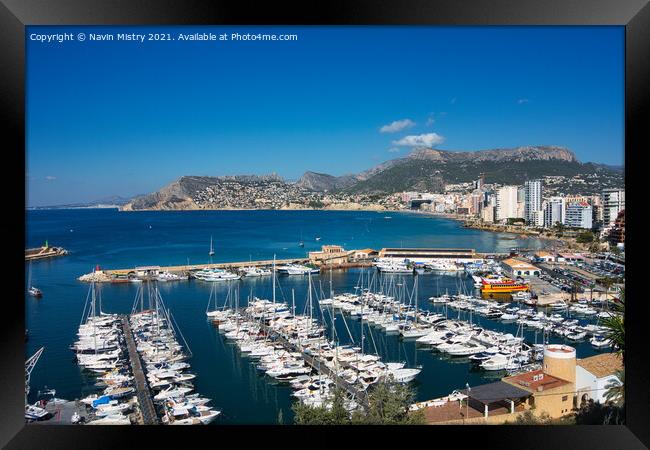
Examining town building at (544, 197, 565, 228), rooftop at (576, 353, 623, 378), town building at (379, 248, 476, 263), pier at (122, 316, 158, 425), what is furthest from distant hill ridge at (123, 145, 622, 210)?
rooftop at (576, 353, 623, 378)

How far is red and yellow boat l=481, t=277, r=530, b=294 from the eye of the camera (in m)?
8.17

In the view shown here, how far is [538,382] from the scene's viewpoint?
3.75 m

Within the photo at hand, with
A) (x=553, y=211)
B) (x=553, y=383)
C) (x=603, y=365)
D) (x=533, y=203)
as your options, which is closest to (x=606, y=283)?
(x=553, y=211)

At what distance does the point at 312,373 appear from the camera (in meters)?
6.07

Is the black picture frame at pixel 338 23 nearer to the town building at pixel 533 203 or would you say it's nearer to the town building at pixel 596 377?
the town building at pixel 596 377

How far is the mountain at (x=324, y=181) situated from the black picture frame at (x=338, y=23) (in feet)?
9.56

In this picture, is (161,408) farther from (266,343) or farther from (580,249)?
(580,249)

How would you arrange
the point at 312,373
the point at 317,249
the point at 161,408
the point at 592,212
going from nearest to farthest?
the point at 161,408 < the point at 592,212 < the point at 312,373 < the point at 317,249

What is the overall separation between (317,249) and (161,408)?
4.66m

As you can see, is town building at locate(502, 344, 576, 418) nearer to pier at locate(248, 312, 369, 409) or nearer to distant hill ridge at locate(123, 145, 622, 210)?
pier at locate(248, 312, 369, 409)

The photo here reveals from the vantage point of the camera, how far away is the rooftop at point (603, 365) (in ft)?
11.9

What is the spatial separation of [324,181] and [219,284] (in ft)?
17.0

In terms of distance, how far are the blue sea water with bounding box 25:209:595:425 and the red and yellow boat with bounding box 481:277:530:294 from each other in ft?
1.64

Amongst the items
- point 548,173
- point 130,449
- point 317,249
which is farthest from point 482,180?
point 130,449
